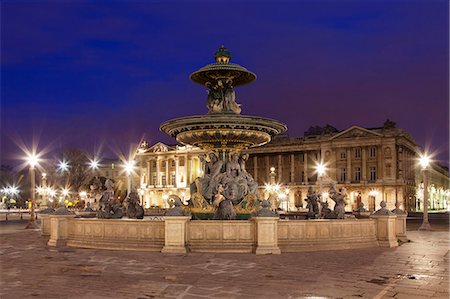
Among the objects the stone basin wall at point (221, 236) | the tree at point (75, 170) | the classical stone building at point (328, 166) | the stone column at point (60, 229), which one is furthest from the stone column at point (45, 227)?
the tree at point (75, 170)

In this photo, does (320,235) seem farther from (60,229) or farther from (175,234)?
(60,229)

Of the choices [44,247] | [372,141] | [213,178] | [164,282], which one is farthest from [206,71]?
[372,141]

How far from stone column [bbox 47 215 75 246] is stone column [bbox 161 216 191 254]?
3862mm

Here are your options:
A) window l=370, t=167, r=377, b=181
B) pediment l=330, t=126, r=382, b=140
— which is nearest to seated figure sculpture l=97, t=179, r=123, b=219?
pediment l=330, t=126, r=382, b=140

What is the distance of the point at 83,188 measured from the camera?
85.2 metres

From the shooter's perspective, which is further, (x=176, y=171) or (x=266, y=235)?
(x=176, y=171)

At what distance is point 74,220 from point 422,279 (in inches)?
397

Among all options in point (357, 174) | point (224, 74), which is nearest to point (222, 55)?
point (224, 74)

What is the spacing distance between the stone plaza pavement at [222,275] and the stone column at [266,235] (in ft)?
1.53

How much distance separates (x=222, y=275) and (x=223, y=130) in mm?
7950

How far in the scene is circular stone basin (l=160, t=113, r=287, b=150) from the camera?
16.8 metres

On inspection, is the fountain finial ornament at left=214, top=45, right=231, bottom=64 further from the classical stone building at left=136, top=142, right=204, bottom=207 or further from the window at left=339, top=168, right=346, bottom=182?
the classical stone building at left=136, top=142, right=204, bottom=207

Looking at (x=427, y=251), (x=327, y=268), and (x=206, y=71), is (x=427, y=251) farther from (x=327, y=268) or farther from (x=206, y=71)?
(x=206, y=71)

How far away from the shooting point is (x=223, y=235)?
1345 cm
